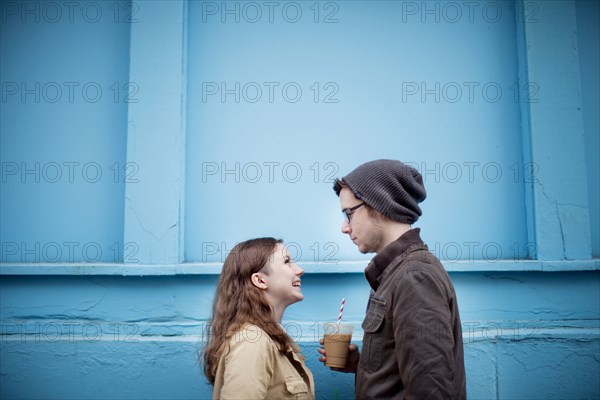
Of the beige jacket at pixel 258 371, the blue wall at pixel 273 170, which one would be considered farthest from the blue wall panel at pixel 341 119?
the beige jacket at pixel 258 371

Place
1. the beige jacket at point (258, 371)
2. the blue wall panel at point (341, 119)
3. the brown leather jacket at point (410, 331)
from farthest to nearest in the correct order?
the blue wall panel at point (341, 119)
the beige jacket at point (258, 371)
the brown leather jacket at point (410, 331)

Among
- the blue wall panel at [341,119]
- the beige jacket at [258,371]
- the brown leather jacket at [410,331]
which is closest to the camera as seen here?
the brown leather jacket at [410,331]

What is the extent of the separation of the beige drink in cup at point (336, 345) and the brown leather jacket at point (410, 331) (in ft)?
1.10

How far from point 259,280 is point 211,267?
2.69 ft

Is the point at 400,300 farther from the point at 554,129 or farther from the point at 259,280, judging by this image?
the point at 554,129

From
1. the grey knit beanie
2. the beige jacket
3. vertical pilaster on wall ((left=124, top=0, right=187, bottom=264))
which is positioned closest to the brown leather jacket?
the grey knit beanie

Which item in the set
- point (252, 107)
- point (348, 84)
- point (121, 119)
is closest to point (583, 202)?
point (348, 84)

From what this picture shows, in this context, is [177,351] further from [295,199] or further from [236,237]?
[295,199]

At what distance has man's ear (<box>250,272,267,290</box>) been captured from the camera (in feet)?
8.40

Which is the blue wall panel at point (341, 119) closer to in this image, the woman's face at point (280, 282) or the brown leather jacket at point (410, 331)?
the woman's face at point (280, 282)

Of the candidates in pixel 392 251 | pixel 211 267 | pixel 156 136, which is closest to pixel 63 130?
pixel 156 136

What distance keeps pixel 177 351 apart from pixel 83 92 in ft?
6.67

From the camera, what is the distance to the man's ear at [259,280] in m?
2.56

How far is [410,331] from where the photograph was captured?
73.7 inches
